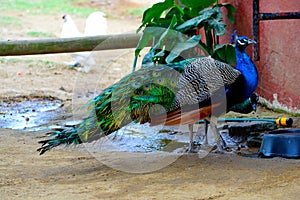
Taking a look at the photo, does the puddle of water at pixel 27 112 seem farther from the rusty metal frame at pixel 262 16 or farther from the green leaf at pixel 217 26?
the rusty metal frame at pixel 262 16

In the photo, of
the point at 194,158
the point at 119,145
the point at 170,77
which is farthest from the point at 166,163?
the point at 119,145

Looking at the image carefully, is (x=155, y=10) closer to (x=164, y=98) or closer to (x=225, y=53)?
(x=225, y=53)

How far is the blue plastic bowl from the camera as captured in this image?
4.66 m

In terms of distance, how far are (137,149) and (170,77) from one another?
36.3 inches

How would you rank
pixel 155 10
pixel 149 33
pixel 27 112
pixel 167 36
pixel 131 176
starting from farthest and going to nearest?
1. pixel 27 112
2. pixel 155 10
3. pixel 149 33
4. pixel 167 36
5. pixel 131 176

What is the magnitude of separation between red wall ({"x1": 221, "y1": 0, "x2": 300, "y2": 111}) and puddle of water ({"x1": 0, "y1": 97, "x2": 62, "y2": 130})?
244 cm

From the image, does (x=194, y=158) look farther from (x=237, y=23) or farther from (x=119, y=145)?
(x=237, y=23)

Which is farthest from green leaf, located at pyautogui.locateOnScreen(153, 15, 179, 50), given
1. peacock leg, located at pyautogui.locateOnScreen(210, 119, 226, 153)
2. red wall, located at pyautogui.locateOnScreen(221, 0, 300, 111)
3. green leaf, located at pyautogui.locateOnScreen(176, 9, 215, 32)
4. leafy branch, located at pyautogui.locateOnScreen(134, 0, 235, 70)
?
peacock leg, located at pyautogui.locateOnScreen(210, 119, 226, 153)

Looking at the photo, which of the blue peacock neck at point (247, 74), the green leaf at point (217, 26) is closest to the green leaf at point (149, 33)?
the green leaf at point (217, 26)

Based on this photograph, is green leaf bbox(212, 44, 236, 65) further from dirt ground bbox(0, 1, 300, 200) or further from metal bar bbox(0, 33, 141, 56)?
dirt ground bbox(0, 1, 300, 200)

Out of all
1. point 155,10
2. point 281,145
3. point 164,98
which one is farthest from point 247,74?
point 155,10

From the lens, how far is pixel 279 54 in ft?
21.0

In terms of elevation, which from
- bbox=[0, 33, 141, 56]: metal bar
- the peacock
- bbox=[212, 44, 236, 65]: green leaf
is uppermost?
bbox=[0, 33, 141, 56]: metal bar

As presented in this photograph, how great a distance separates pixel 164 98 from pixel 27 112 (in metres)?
3.13
